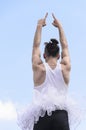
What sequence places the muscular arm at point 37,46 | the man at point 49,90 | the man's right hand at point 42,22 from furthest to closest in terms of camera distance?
the man's right hand at point 42,22
the muscular arm at point 37,46
the man at point 49,90

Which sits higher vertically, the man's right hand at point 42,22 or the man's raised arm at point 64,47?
the man's right hand at point 42,22

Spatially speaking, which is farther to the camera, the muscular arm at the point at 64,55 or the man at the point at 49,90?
the muscular arm at the point at 64,55

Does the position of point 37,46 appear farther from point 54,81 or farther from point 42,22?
point 54,81

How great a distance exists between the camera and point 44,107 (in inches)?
262

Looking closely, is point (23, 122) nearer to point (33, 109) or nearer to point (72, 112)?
point (33, 109)

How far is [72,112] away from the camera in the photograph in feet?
22.7

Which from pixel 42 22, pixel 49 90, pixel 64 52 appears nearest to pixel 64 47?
pixel 64 52

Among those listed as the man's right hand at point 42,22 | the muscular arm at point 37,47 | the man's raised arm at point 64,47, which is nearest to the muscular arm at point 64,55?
the man's raised arm at point 64,47

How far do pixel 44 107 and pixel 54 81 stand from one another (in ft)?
1.51

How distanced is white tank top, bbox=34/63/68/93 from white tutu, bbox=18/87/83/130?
0.22 feet

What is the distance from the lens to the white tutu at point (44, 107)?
6.65 m

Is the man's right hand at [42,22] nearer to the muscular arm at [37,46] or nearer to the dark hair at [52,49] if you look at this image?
A: the muscular arm at [37,46]

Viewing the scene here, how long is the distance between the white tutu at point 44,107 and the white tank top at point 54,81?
68 mm

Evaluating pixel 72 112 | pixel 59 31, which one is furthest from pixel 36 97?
pixel 59 31
